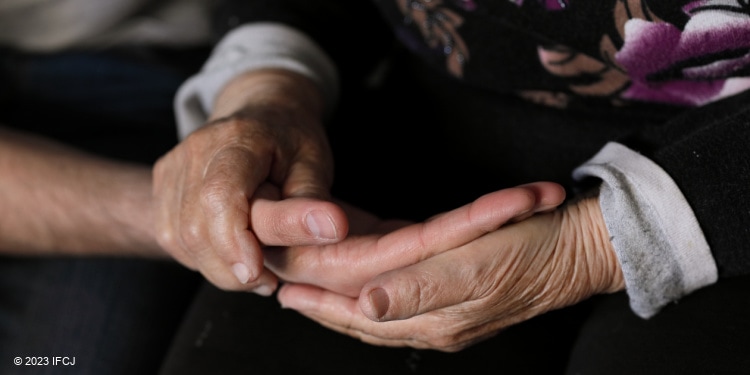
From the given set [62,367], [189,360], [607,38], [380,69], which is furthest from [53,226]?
[607,38]

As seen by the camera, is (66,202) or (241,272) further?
(66,202)

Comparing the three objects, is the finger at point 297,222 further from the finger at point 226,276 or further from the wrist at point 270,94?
the wrist at point 270,94

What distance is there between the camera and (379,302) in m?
0.54

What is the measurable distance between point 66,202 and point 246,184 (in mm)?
333

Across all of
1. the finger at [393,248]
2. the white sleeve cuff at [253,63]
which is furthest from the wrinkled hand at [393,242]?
the white sleeve cuff at [253,63]

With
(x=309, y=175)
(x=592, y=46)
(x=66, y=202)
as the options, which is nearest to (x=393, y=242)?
(x=309, y=175)

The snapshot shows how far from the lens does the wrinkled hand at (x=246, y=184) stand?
0.58 metres

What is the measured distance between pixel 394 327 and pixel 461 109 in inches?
11.1

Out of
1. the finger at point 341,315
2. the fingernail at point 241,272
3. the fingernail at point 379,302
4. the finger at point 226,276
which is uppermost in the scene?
the fingernail at point 379,302

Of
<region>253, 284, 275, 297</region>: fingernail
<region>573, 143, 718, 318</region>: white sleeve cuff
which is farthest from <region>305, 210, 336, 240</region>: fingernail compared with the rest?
<region>573, 143, 718, 318</region>: white sleeve cuff

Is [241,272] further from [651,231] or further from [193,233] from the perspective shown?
[651,231]

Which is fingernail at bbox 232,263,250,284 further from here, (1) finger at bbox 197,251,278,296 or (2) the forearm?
(2) the forearm

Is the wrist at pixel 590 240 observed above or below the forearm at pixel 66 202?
above

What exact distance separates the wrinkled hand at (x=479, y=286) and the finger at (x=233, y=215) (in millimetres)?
63
